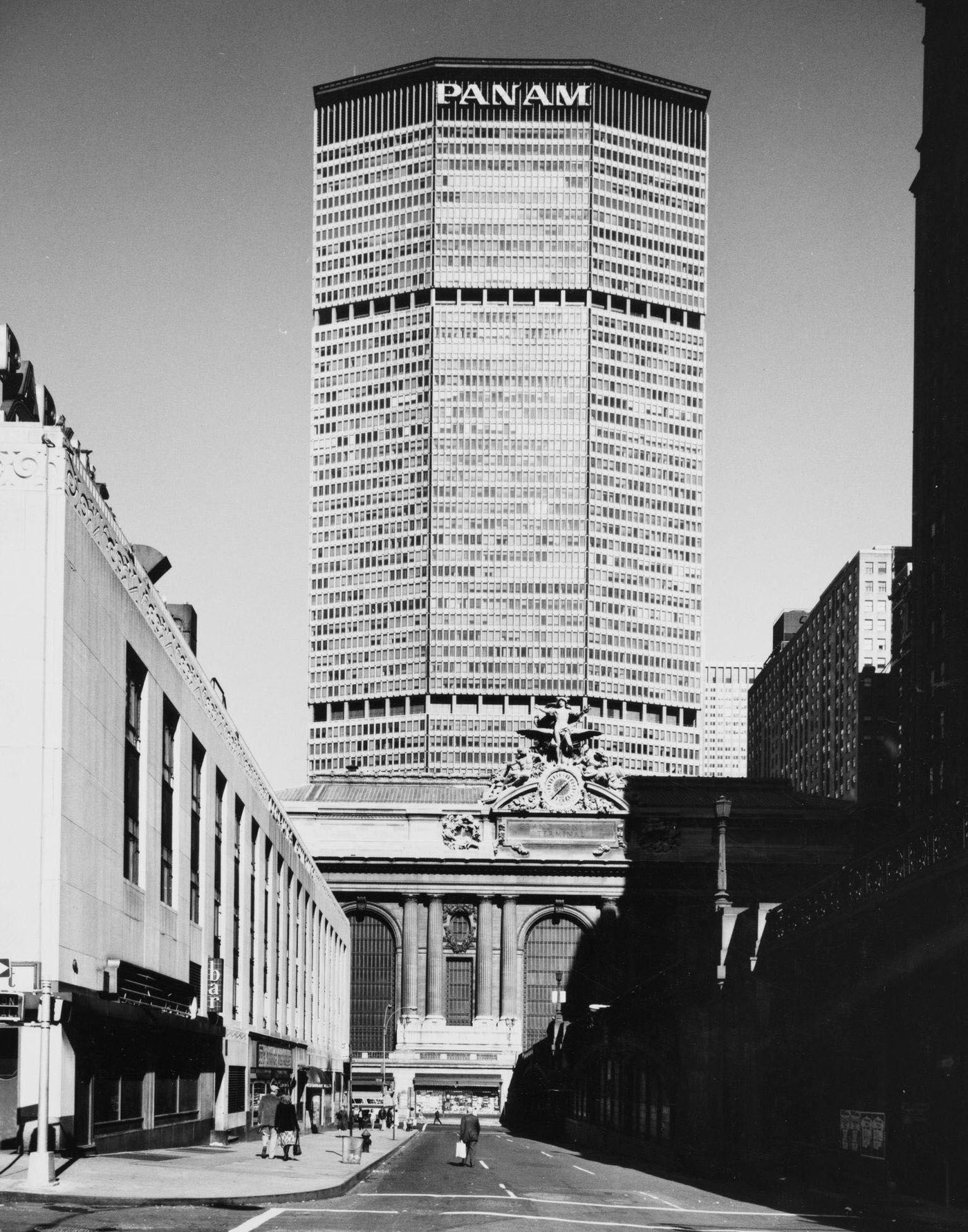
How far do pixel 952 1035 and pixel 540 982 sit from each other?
9954cm

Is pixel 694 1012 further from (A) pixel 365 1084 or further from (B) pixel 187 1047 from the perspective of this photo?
(A) pixel 365 1084

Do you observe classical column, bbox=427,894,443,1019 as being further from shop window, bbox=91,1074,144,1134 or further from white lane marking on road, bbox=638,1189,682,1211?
white lane marking on road, bbox=638,1189,682,1211

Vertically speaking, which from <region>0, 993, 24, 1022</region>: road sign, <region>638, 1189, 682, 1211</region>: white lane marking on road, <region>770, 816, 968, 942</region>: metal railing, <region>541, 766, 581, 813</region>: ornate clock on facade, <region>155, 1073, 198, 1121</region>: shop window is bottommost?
<region>638, 1189, 682, 1211</region>: white lane marking on road

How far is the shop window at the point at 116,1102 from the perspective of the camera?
40062 mm

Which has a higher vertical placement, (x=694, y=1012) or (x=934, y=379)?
(x=934, y=379)

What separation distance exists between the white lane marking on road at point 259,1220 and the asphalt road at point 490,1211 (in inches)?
1.1

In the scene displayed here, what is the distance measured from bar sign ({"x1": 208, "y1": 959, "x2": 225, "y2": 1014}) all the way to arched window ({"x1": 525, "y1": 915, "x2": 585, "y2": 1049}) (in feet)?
274

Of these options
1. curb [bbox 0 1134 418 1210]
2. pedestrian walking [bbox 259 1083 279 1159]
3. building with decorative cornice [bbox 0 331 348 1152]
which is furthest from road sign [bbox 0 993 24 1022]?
pedestrian walking [bbox 259 1083 279 1159]

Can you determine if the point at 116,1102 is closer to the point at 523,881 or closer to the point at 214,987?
the point at 214,987

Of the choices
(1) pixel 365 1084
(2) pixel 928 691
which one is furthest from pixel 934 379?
(1) pixel 365 1084

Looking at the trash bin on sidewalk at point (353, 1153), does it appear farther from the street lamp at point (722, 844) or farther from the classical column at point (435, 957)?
the classical column at point (435, 957)

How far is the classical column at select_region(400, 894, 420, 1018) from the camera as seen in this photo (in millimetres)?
134750

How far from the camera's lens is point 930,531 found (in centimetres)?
12950

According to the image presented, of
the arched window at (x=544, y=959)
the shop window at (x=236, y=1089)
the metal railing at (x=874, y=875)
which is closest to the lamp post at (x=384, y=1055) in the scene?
the arched window at (x=544, y=959)
